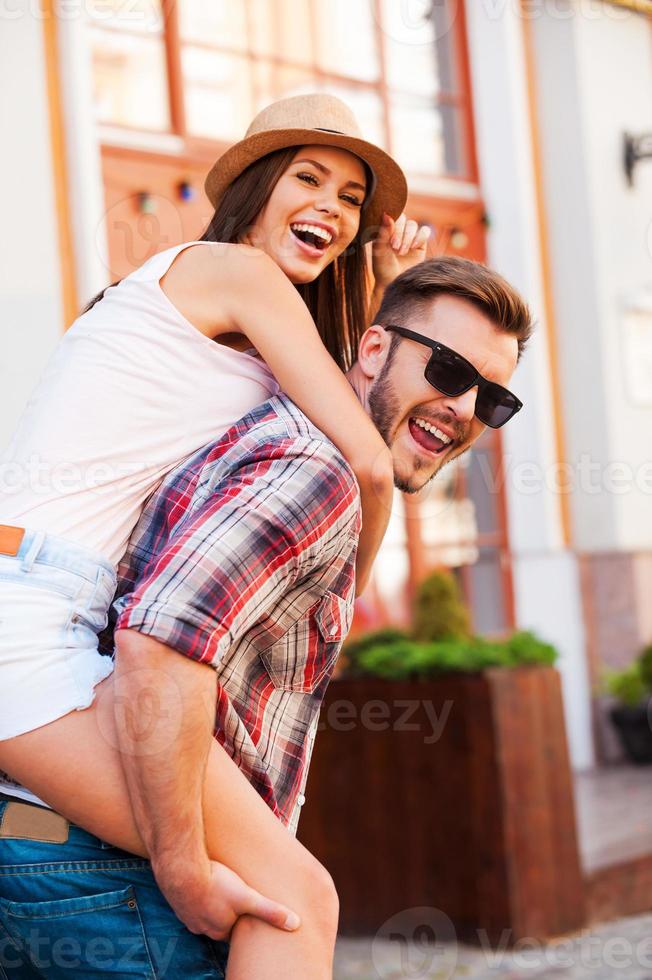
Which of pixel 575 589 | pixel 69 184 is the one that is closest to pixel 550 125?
pixel 575 589

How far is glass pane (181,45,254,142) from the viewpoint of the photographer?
23.4 ft

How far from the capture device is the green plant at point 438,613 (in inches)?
223

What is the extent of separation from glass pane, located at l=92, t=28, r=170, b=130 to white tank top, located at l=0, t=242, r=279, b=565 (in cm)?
517

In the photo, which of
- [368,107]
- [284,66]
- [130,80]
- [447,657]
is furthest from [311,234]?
[368,107]

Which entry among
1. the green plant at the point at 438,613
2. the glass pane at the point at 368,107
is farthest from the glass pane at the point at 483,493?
the green plant at the point at 438,613

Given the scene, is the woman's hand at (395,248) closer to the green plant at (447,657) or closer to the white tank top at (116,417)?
the white tank top at (116,417)

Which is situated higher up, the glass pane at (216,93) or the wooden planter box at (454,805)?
the glass pane at (216,93)

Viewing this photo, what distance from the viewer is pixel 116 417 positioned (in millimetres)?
1683

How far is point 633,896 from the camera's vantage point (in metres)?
5.65

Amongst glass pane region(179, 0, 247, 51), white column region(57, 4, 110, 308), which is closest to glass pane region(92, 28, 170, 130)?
glass pane region(179, 0, 247, 51)

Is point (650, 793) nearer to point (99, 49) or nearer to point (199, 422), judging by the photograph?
point (99, 49)

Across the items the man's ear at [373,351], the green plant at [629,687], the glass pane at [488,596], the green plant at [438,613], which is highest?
the man's ear at [373,351]

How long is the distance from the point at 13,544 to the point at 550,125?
7.87 m

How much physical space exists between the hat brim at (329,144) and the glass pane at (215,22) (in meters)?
5.29
